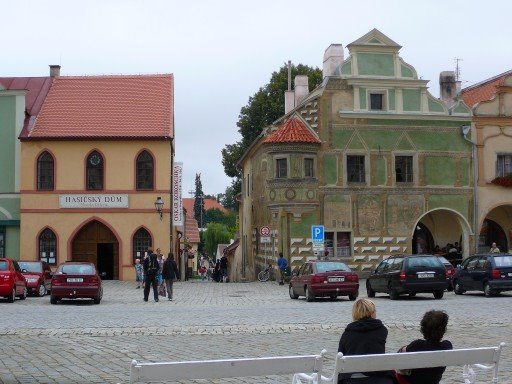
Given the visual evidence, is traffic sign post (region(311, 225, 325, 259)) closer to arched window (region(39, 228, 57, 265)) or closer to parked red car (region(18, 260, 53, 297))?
parked red car (region(18, 260, 53, 297))

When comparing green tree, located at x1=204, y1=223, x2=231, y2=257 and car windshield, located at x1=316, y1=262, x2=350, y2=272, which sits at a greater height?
green tree, located at x1=204, y1=223, x2=231, y2=257

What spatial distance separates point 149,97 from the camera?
49.5m

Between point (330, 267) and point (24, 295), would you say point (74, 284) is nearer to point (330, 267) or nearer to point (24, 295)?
point (24, 295)

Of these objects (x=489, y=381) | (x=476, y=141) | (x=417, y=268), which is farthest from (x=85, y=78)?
(x=489, y=381)

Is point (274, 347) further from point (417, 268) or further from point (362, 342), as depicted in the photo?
point (417, 268)

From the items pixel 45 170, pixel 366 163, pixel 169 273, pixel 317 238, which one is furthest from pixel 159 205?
pixel 169 273

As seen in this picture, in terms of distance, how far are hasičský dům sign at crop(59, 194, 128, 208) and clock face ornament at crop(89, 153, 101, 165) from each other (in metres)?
1.81

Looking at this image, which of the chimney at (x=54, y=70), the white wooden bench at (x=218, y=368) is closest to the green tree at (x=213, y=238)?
the chimney at (x=54, y=70)

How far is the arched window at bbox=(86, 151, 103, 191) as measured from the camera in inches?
1826

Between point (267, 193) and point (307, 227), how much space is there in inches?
105

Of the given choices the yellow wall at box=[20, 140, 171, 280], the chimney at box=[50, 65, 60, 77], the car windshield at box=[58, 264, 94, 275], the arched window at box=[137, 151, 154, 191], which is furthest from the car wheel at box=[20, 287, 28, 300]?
the chimney at box=[50, 65, 60, 77]

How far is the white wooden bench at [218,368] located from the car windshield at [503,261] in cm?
2425

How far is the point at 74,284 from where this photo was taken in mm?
28922

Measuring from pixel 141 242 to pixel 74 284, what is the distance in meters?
17.1
